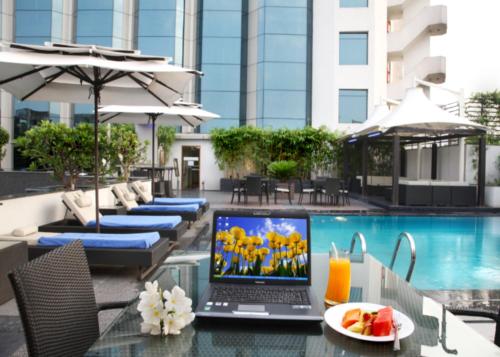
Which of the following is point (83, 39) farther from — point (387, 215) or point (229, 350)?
point (229, 350)

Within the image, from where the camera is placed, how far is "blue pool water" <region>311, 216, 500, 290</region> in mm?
5605

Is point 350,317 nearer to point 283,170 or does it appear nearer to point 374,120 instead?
point 283,170

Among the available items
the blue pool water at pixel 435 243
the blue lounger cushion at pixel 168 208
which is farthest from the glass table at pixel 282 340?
the blue lounger cushion at pixel 168 208

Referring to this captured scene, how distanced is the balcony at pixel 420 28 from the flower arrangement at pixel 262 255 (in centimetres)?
1938

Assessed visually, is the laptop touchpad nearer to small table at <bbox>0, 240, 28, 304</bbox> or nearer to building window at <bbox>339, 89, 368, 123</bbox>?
small table at <bbox>0, 240, 28, 304</bbox>

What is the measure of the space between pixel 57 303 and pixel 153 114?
7244mm

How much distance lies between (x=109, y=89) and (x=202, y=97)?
1468cm

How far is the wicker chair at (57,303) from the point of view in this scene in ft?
4.57

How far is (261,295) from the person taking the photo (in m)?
1.69

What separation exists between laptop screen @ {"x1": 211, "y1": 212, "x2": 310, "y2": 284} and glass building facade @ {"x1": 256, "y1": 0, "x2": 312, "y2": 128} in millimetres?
18156

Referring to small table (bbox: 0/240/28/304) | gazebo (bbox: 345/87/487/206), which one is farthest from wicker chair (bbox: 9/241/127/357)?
gazebo (bbox: 345/87/487/206)

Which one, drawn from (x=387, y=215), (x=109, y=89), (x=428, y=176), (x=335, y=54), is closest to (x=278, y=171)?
(x=387, y=215)

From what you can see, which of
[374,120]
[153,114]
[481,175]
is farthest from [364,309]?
[374,120]

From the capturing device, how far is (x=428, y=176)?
1656cm
